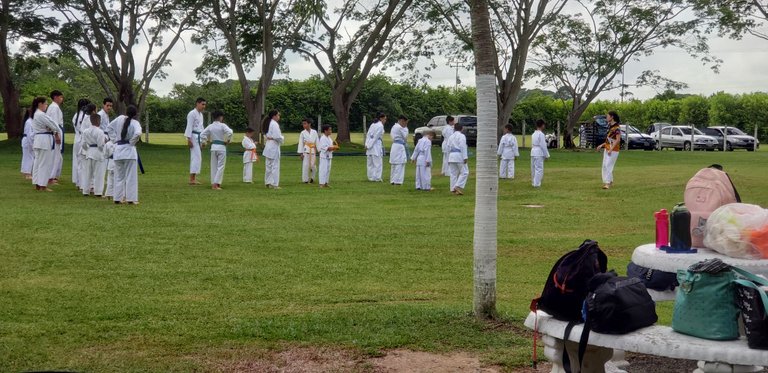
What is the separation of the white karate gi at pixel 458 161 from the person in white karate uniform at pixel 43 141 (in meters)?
9.37

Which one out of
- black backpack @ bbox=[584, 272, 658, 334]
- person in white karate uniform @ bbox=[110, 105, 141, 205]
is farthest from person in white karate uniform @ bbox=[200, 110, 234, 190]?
black backpack @ bbox=[584, 272, 658, 334]

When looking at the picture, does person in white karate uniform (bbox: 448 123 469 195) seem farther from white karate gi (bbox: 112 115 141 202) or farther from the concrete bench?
the concrete bench

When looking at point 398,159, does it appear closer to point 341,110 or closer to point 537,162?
point 537,162

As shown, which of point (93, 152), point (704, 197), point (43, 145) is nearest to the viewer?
point (704, 197)

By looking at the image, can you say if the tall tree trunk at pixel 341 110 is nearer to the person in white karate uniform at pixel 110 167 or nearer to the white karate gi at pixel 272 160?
the white karate gi at pixel 272 160

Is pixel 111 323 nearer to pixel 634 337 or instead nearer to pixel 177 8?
pixel 634 337

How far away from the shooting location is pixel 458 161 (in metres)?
23.1

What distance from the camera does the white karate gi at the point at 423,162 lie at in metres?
24.1

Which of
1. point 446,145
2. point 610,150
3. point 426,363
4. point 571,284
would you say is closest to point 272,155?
point 446,145

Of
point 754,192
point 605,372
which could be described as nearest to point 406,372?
point 605,372

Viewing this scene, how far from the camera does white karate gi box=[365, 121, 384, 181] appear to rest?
27.2 m

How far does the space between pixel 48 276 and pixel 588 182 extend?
17.7m

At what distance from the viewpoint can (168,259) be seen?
38.8 feet

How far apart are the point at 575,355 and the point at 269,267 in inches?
225
